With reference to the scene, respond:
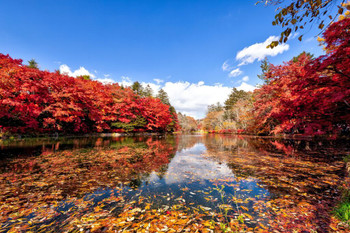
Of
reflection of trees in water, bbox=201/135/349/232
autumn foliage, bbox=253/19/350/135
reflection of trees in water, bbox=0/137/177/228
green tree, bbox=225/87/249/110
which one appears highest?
green tree, bbox=225/87/249/110

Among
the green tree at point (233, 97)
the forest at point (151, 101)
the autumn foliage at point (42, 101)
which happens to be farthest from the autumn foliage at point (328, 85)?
the green tree at point (233, 97)

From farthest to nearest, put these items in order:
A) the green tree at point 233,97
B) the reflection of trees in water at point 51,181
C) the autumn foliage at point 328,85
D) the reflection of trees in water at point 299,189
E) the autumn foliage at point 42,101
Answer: the green tree at point 233,97 < the autumn foliage at point 42,101 < the autumn foliage at point 328,85 < the reflection of trees in water at point 51,181 < the reflection of trees in water at point 299,189

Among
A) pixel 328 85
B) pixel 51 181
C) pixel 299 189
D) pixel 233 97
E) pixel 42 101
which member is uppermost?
pixel 233 97

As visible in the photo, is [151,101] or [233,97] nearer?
[151,101]

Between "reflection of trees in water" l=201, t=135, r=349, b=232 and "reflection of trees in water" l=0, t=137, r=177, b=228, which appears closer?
"reflection of trees in water" l=201, t=135, r=349, b=232

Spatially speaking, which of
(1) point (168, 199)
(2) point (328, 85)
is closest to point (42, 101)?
(1) point (168, 199)

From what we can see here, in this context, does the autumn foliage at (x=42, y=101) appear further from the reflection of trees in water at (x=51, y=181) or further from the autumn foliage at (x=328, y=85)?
the autumn foliage at (x=328, y=85)

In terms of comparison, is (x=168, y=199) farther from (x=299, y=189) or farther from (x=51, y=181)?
(x=51, y=181)

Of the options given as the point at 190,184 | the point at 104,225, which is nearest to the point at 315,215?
the point at 190,184

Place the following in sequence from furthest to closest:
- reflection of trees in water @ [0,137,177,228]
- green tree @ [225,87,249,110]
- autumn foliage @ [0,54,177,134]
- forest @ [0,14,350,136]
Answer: green tree @ [225,87,249,110] → autumn foliage @ [0,54,177,134] → forest @ [0,14,350,136] → reflection of trees in water @ [0,137,177,228]

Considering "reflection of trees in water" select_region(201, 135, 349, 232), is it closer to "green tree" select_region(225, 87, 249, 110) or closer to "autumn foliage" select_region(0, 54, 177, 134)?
"autumn foliage" select_region(0, 54, 177, 134)

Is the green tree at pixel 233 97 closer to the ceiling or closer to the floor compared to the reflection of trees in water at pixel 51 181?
closer to the ceiling

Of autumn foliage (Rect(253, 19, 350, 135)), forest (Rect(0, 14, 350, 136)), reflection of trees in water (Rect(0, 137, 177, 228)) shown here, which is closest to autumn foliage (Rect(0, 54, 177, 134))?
forest (Rect(0, 14, 350, 136))

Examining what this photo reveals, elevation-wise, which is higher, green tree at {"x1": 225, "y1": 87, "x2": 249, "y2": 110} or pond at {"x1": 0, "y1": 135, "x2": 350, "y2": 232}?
green tree at {"x1": 225, "y1": 87, "x2": 249, "y2": 110}
